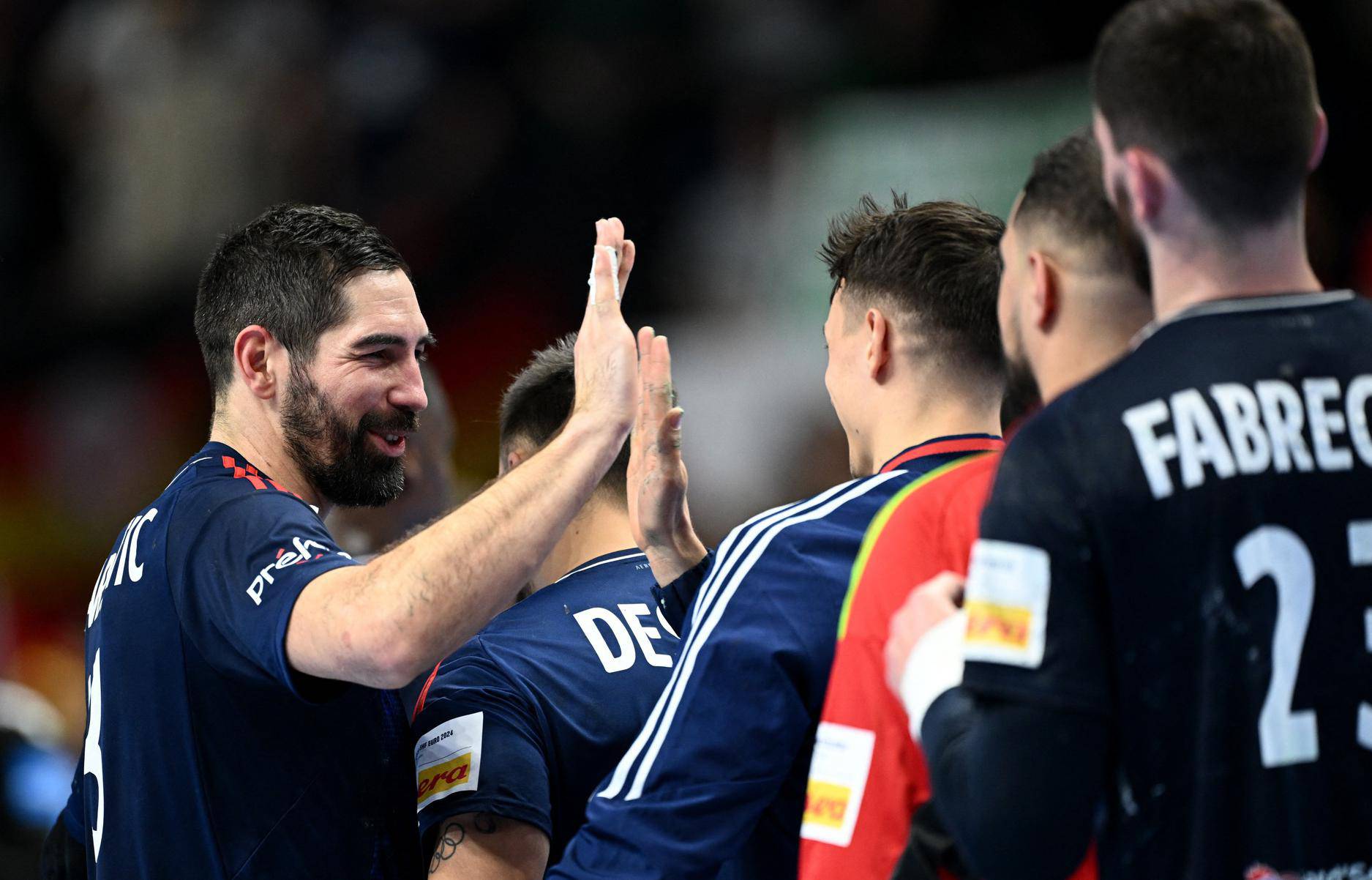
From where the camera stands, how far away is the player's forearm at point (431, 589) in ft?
8.95

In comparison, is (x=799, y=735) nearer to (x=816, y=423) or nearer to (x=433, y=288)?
(x=816, y=423)

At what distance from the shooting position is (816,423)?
321 inches

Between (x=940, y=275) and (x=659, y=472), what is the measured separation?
80 cm

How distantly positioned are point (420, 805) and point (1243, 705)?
2.00 m

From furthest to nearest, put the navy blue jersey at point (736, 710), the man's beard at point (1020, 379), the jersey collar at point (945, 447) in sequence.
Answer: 1. the jersey collar at point (945, 447)
2. the navy blue jersey at point (736, 710)
3. the man's beard at point (1020, 379)

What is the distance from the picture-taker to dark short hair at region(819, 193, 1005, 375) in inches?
116

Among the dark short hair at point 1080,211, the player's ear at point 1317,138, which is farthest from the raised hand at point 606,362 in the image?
the player's ear at point 1317,138

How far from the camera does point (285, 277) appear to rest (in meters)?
3.52

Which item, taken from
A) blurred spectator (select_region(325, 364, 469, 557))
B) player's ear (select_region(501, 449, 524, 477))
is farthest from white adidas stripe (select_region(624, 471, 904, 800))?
blurred spectator (select_region(325, 364, 469, 557))

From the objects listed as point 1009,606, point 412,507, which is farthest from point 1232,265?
point 412,507

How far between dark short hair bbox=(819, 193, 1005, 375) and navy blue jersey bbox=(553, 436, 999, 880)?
0.35 metres

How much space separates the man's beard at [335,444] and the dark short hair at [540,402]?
78cm

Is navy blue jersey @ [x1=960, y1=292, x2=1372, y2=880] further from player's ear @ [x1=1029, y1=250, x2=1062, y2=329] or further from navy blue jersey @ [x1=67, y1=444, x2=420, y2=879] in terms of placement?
navy blue jersey @ [x1=67, y1=444, x2=420, y2=879]

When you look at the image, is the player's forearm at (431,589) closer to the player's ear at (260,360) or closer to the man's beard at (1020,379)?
the player's ear at (260,360)
